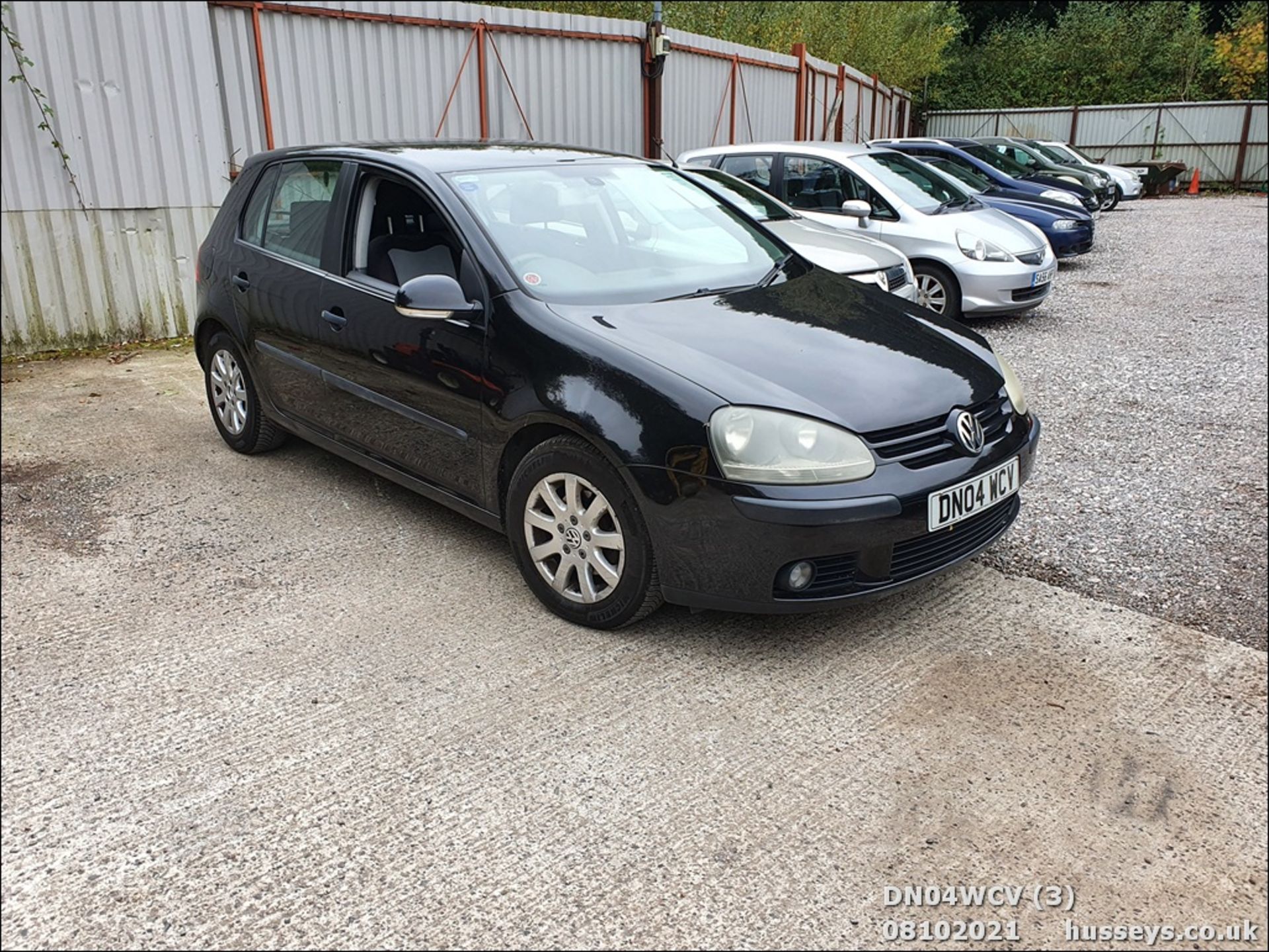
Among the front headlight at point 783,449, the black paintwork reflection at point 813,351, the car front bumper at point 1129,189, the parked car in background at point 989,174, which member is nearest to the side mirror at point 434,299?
the black paintwork reflection at point 813,351

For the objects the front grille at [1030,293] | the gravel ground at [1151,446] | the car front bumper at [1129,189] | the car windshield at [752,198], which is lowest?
the car front bumper at [1129,189]

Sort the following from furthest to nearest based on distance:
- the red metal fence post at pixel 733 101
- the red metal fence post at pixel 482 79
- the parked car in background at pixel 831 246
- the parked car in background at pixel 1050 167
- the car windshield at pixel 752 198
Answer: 1. the parked car in background at pixel 1050 167
2. the red metal fence post at pixel 733 101
3. the red metal fence post at pixel 482 79
4. the car windshield at pixel 752 198
5. the parked car in background at pixel 831 246

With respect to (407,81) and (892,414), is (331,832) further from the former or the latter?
(407,81)

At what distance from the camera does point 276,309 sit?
4.54 m

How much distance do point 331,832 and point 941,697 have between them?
5.78 ft

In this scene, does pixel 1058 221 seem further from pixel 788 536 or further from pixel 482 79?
pixel 788 536

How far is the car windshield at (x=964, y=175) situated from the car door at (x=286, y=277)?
8.92m

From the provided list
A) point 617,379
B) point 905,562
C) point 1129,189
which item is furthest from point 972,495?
point 1129,189

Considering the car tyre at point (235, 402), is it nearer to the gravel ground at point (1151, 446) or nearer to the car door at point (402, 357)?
the car door at point (402, 357)

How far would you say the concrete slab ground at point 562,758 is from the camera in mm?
2270

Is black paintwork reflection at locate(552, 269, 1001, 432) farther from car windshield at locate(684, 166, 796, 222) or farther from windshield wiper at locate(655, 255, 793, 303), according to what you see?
car windshield at locate(684, 166, 796, 222)

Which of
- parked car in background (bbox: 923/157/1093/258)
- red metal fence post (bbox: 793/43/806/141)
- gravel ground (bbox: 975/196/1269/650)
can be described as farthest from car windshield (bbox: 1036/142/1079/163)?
gravel ground (bbox: 975/196/1269/650)

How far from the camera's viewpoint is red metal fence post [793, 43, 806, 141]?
16.7 meters

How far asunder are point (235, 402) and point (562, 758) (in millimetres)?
3169
